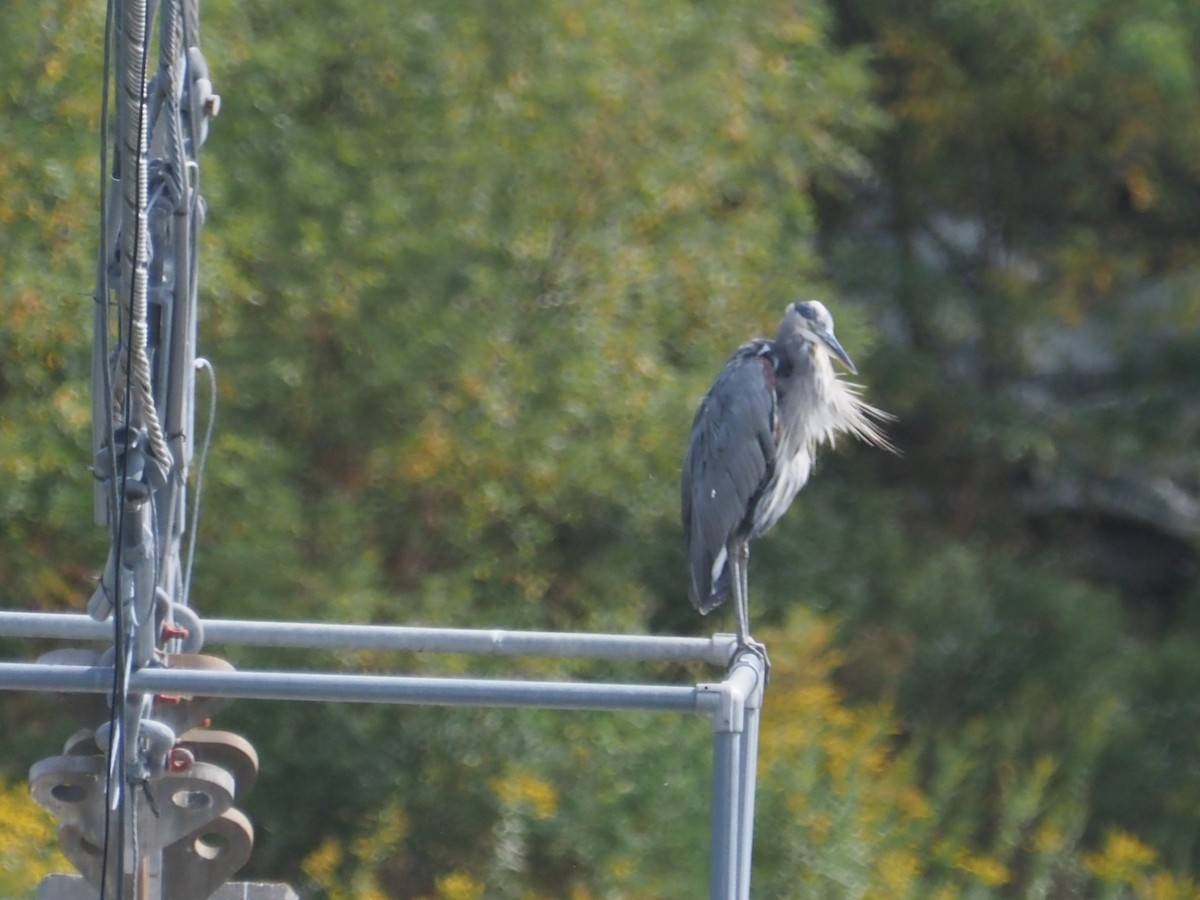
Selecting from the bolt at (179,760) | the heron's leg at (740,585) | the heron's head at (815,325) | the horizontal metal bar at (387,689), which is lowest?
the bolt at (179,760)

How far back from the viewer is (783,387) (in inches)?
233

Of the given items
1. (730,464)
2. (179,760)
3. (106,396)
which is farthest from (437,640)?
(730,464)

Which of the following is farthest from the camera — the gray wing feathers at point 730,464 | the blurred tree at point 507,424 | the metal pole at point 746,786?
the blurred tree at point 507,424

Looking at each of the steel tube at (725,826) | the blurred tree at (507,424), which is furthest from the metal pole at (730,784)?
the blurred tree at (507,424)

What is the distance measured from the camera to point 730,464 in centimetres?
582

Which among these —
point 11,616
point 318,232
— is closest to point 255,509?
point 318,232

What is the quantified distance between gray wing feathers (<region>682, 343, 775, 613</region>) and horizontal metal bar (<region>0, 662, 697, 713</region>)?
2.66 meters

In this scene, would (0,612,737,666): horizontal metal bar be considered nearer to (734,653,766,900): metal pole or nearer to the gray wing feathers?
(734,653,766,900): metal pole

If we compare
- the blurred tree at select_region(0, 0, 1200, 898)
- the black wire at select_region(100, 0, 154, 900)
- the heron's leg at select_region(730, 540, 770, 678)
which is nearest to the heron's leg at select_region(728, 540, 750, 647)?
the heron's leg at select_region(730, 540, 770, 678)

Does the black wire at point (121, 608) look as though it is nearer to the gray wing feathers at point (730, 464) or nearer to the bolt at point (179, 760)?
the bolt at point (179, 760)

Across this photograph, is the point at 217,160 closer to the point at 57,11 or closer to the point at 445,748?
the point at 57,11

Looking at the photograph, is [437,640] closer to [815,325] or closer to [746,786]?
[746,786]

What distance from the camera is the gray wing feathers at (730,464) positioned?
5801 mm

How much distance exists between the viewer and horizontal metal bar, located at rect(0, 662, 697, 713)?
10.1 feet
